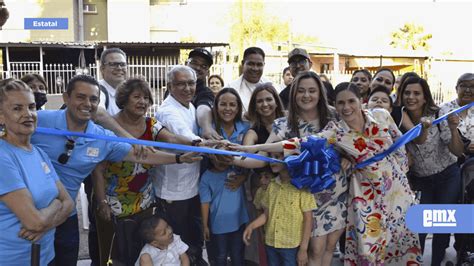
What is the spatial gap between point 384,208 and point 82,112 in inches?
93.1

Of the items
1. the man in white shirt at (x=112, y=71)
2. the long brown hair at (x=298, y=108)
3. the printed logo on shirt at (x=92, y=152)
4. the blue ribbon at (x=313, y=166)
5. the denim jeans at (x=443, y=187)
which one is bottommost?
the denim jeans at (x=443, y=187)

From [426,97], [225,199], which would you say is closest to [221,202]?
[225,199]

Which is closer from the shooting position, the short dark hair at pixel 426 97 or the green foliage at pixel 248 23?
the short dark hair at pixel 426 97

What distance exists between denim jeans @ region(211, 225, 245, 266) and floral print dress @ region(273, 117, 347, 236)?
67 centimetres

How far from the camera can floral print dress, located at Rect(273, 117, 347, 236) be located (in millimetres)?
3811

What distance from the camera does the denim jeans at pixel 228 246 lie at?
4.09m

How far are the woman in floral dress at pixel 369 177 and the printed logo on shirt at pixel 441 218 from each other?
139 mm

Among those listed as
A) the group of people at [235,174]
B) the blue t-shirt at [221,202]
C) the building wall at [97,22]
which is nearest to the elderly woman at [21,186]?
the group of people at [235,174]

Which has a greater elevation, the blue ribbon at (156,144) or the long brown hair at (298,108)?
the long brown hair at (298,108)

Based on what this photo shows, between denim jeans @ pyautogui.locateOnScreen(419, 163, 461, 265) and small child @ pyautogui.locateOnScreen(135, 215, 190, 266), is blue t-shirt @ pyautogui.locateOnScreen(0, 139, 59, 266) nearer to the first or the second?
small child @ pyautogui.locateOnScreen(135, 215, 190, 266)

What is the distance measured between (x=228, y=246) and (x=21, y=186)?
193cm

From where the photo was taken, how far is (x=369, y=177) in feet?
12.6

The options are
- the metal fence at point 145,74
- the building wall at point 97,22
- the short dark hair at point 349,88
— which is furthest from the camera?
the building wall at point 97,22

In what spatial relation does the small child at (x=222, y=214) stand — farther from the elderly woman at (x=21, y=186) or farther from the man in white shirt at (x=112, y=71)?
the elderly woman at (x=21, y=186)
